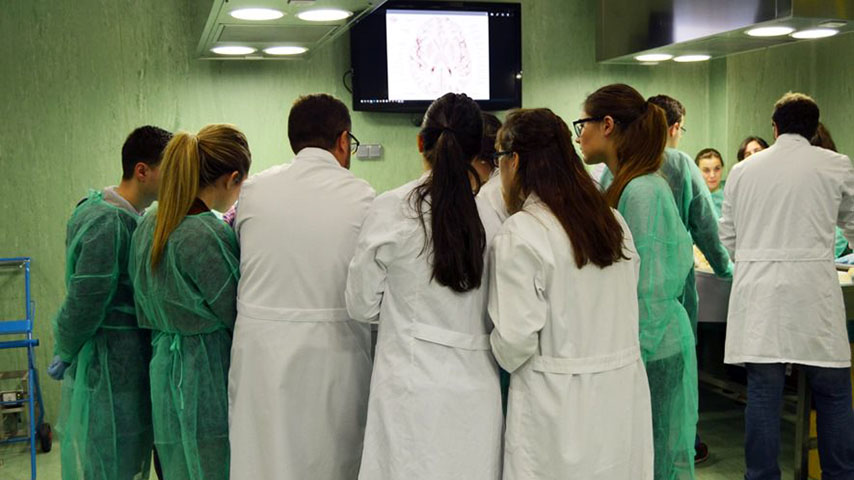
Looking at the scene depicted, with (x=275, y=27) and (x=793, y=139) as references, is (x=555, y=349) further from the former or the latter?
(x=275, y=27)

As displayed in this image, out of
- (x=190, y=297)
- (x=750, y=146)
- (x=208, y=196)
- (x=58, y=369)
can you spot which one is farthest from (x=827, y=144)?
(x=58, y=369)

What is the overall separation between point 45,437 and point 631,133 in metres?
3.13

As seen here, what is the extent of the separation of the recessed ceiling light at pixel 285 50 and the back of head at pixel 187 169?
164 cm

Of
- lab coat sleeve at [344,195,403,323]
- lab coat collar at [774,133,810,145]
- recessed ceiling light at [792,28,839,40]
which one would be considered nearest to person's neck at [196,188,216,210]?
lab coat sleeve at [344,195,403,323]

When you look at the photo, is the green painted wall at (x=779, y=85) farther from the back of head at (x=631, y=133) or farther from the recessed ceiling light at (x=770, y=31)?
the back of head at (x=631, y=133)

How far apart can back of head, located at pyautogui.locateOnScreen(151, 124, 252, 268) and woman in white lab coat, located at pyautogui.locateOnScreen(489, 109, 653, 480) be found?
740mm

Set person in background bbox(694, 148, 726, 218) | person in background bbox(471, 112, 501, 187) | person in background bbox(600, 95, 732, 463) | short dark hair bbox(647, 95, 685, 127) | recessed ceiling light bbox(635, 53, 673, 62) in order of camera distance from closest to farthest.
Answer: person in background bbox(471, 112, 501, 187)
person in background bbox(600, 95, 732, 463)
short dark hair bbox(647, 95, 685, 127)
recessed ceiling light bbox(635, 53, 673, 62)
person in background bbox(694, 148, 726, 218)

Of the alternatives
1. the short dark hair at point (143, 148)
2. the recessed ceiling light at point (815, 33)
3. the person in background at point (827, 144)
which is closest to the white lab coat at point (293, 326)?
the short dark hair at point (143, 148)

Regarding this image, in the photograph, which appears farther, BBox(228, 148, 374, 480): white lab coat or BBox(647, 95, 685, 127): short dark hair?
BBox(647, 95, 685, 127): short dark hair

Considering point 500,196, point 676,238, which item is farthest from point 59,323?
point 676,238

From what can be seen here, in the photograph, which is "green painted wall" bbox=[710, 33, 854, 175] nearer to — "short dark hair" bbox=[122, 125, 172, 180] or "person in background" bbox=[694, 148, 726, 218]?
"person in background" bbox=[694, 148, 726, 218]

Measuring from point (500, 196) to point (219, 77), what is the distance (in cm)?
263

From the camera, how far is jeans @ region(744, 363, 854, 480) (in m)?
2.90

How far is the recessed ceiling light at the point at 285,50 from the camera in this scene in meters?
3.72
